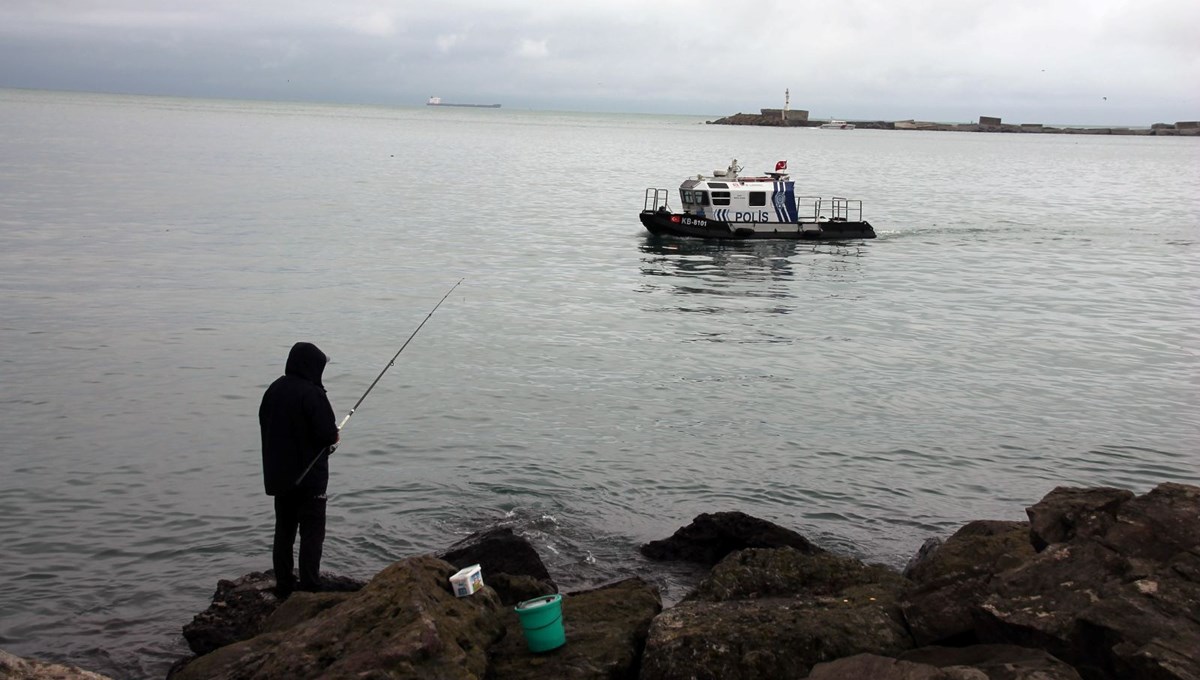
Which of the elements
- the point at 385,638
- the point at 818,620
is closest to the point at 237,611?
the point at 385,638

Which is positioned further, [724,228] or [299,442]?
[724,228]

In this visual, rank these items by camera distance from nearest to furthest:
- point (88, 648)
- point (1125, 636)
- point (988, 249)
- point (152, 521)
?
1. point (1125, 636)
2. point (88, 648)
3. point (152, 521)
4. point (988, 249)

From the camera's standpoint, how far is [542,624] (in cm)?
649

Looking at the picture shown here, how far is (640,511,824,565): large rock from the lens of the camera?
9.68 meters

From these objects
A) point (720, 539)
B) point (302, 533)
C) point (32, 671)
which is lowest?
point (720, 539)

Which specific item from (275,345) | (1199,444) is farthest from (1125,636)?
(275,345)

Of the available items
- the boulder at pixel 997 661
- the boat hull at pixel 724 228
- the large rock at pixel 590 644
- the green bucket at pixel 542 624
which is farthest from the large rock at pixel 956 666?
the boat hull at pixel 724 228

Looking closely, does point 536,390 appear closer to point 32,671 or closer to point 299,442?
point 299,442

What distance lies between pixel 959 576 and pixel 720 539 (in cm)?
303

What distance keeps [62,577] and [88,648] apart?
1504 mm

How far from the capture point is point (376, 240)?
119ft

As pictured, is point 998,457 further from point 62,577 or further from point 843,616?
point 62,577

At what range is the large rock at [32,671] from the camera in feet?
18.7

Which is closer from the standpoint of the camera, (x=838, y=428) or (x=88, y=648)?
(x=88, y=648)
